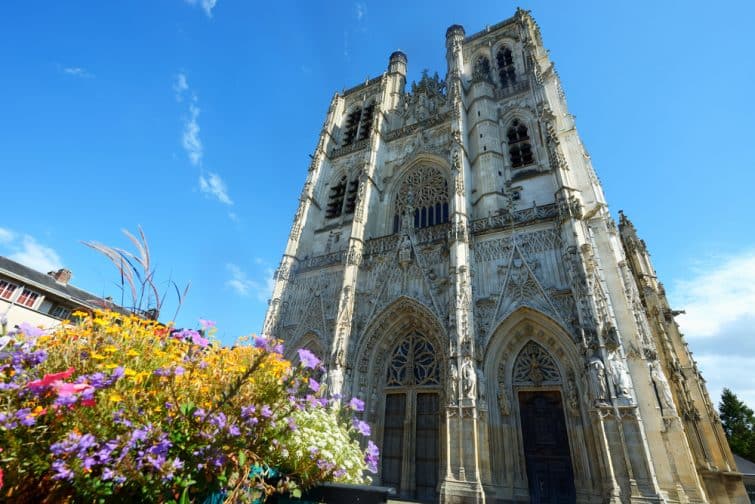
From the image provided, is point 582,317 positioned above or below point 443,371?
above

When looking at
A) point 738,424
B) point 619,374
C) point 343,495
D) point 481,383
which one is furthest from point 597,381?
point 738,424

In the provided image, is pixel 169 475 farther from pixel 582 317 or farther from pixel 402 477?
pixel 402 477

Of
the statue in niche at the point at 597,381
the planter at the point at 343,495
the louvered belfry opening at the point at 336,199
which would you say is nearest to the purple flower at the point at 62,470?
the planter at the point at 343,495

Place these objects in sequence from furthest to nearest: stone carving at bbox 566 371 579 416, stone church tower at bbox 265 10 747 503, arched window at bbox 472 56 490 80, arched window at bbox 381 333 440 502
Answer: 1. arched window at bbox 472 56 490 80
2. arched window at bbox 381 333 440 502
3. stone carving at bbox 566 371 579 416
4. stone church tower at bbox 265 10 747 503

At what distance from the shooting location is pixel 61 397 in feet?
5.15

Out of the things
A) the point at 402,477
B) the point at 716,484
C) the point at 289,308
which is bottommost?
the point at 402,477

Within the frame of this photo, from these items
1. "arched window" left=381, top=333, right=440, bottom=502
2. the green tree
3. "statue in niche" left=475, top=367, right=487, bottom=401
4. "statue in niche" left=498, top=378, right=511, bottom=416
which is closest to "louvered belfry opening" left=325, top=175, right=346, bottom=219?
"arched window" left=381, top=333, right=440, bottom=502

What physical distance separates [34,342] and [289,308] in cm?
1310

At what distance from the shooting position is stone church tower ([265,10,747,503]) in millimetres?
8617

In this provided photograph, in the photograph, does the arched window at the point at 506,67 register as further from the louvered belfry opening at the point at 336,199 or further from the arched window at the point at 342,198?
the louvered belfry opening at the point at 336,199

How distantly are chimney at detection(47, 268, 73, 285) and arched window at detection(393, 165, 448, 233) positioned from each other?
17.6 m

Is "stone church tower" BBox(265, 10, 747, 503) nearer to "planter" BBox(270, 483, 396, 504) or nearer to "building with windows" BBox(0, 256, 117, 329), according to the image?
"planter" BBox(270, 483, 396, 504)

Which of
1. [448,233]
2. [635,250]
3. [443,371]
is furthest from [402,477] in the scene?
[635,250]

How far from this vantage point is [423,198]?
56.4 feet
